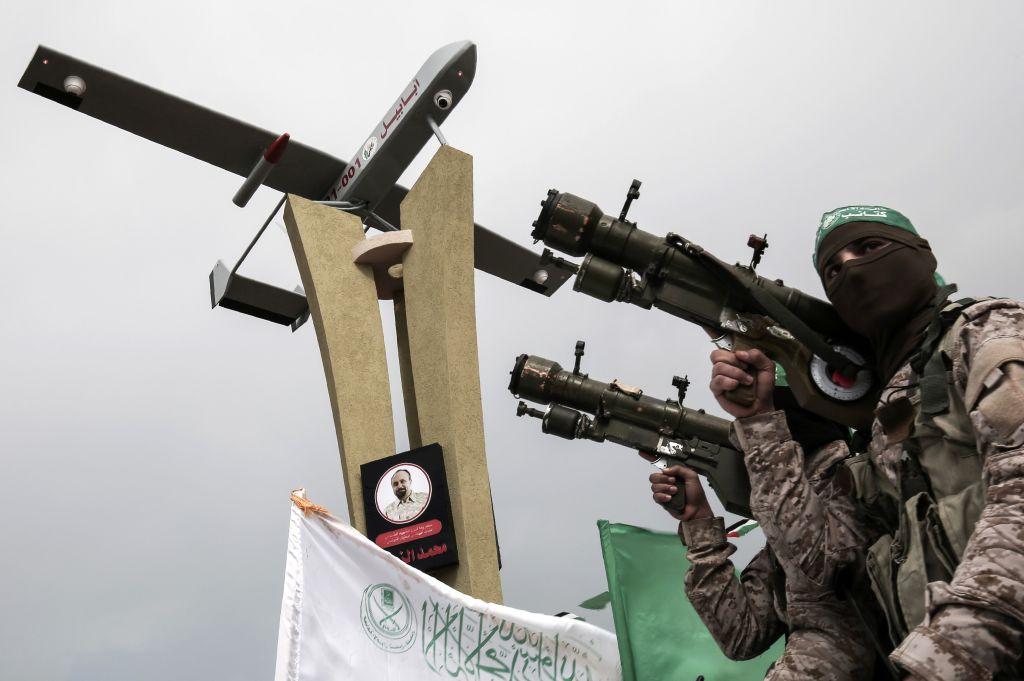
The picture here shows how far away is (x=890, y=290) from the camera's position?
8.87 ft

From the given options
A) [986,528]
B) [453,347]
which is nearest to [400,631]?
[986,528]

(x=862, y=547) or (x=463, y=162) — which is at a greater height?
(x=463, y=162)

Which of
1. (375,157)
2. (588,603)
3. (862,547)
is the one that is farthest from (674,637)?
(375,157)

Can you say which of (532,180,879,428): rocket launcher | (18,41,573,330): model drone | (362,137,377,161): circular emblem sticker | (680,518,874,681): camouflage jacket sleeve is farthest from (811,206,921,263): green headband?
(362,137,377,161): circular emblem sticker

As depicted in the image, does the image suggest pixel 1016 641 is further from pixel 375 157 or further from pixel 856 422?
pixel 375 157

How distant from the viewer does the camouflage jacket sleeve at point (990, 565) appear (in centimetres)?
177

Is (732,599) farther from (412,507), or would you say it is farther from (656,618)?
(412,507)

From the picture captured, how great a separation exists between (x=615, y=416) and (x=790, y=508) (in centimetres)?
386

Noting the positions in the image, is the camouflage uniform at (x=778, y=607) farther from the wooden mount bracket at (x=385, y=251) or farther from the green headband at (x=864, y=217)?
the wooden mount bracket at (x=385, y=251)

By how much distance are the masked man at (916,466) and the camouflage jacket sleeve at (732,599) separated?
252 mm

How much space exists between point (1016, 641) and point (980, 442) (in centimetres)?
46

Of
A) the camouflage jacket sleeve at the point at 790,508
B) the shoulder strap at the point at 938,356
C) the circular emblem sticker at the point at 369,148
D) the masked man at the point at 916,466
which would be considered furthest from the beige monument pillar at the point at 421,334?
the shoulder strap at the point at 938,356

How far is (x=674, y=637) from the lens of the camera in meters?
4.38

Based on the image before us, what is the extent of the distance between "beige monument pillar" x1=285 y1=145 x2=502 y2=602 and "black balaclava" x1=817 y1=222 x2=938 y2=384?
11.8ft
